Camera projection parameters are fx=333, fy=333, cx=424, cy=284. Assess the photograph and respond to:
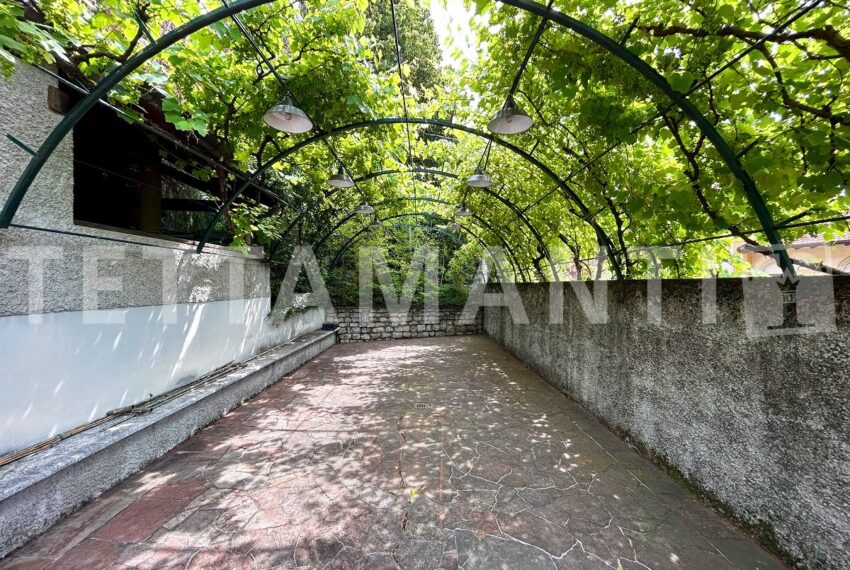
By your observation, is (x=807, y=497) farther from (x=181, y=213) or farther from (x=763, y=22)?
(x=181, y=213)

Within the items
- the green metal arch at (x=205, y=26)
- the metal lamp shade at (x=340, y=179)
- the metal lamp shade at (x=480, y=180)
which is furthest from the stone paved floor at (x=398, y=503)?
the metal lamp shade at (x=340, y=179)

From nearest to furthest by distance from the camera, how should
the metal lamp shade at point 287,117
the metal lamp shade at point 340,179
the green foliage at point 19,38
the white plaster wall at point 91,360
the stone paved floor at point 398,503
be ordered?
the green foliage at point 19,38 < the stone paved floor at point 398,503 < the white plaster wall at point 91,360 < the metal lamp shade at point 287,117 < the metal lamp shade at point 340,179

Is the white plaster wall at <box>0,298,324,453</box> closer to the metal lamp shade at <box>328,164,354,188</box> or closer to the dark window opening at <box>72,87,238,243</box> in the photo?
the dark window opening at <box>72,87,238,243</box>

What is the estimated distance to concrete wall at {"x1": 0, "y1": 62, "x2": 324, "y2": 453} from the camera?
2.52 m

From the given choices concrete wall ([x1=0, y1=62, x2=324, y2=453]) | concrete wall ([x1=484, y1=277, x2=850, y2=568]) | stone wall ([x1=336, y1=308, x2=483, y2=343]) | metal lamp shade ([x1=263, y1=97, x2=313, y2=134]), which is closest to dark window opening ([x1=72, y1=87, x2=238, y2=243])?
concrete wall ([x1=0, y1=62, x2=324, y2=453])

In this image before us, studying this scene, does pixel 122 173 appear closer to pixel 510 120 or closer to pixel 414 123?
pixel 414 123

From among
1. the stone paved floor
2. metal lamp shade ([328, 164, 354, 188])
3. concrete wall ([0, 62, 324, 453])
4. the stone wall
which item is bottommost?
the stone paved floor

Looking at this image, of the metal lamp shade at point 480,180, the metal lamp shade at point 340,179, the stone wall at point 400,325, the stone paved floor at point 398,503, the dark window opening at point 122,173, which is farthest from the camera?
the stone wall at point 400,325

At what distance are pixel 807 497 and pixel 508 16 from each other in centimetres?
411

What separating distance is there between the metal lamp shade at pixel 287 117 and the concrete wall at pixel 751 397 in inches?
152

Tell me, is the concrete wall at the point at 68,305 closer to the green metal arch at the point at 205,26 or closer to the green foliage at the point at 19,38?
the green foliage at the point at 19,38

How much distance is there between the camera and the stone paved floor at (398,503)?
2.21m

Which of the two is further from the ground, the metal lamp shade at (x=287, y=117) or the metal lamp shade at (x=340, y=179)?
the metal lamp shade at (x=340, y=179)

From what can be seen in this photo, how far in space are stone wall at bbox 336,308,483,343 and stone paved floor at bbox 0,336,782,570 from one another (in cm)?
632
